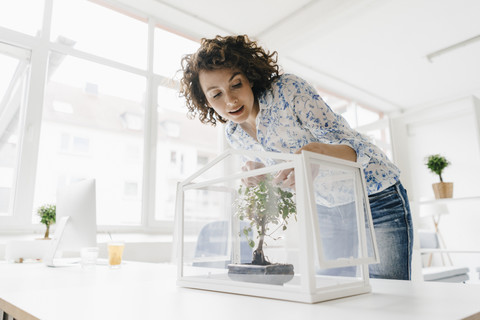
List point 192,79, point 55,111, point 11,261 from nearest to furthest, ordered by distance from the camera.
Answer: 1. point 192,79
2. point 11,261
3. point 55,111

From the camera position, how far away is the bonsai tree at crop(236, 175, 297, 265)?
70 cm

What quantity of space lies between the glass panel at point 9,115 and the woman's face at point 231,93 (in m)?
2.25

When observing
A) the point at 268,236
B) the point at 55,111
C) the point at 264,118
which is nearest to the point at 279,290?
the point at 268,236

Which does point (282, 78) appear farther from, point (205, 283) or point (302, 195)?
point (205, 283)

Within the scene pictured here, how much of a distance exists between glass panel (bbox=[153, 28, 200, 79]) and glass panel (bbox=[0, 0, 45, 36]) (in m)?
1.05

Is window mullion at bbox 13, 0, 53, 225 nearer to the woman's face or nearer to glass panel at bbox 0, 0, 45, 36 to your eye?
glass panel at bbox 0, 0, 45, 36

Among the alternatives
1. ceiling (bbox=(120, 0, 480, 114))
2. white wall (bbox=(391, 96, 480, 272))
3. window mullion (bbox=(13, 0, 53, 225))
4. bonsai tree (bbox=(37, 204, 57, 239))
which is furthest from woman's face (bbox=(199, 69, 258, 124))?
white wall (bbox=(391, 96, 480, 272))

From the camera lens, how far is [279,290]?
2.11 feet

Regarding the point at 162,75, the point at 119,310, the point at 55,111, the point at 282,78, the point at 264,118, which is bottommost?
the point at 119,310

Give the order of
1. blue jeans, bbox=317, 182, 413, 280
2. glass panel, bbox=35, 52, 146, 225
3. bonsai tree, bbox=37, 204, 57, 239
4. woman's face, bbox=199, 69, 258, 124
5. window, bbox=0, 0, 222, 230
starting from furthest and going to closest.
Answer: glass panel, bbox=35, 52, 146, 225 < window, bbox=0, 0, 222, 230 < bonsai tree, bbox=37, 204, 57, 239 < blue jeans, bbox=317, 182, 413, 280 < woman's face, bbox=199, 69, 258, 124

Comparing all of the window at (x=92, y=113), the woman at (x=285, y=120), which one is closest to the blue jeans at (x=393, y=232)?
the woman at (x=285, y=120)

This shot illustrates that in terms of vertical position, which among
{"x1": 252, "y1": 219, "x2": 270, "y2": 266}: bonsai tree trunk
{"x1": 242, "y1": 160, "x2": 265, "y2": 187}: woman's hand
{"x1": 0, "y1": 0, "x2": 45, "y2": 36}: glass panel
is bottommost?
{"x1": 252, "y1": 219, "x2": 270, "y2": 266}: bonsai tree trunk

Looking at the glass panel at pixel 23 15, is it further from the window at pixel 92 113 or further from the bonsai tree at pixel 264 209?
the bonsai tree at pixel 264 209

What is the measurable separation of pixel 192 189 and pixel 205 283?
22cm
